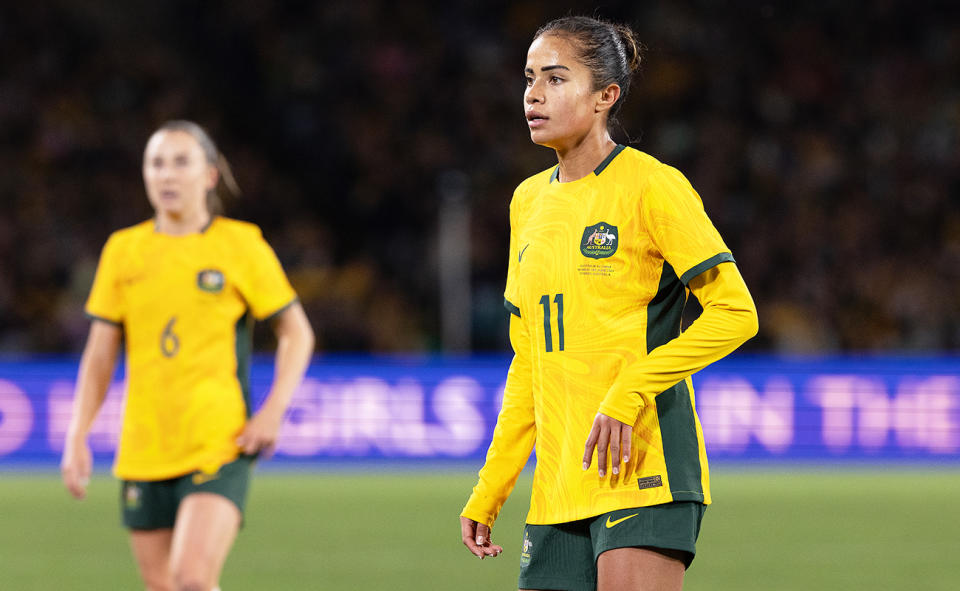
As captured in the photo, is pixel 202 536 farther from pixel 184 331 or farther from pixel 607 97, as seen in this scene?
pixel 607 97

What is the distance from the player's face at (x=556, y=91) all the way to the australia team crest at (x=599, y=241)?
0.78 feet

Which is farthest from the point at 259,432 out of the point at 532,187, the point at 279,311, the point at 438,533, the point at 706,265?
the point at 438,533

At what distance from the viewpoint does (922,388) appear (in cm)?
1295

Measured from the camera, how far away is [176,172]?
16.2ft

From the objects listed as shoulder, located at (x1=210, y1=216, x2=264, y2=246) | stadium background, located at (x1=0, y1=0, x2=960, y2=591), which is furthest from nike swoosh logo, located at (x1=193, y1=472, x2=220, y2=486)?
stadium background, located at (x1=0, y1=0, x2=960, y2=591)

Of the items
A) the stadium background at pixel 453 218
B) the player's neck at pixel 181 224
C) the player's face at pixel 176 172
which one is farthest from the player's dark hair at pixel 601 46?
the stadium background at pixel 453 218

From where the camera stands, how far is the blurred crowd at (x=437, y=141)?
15.4m

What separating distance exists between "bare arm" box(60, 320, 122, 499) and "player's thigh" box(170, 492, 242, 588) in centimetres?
47

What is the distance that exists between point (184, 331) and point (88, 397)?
0.45 metres

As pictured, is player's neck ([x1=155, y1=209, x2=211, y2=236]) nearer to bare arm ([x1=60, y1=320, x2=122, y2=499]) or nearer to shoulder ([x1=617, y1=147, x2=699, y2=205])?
bare arm ([x1=60, y1=320, x2=122, y2=499])

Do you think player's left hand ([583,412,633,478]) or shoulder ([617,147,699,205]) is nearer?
player's left hand ([583,412,633,478])

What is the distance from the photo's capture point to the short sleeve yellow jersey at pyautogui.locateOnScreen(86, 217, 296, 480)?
4805 millimetres

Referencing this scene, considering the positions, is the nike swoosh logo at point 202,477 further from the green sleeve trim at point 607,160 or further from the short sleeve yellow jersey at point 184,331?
the green sleeve trim at point 607,160

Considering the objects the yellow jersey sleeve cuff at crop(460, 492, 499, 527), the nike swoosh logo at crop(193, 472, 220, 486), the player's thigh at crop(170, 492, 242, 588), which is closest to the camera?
the yellow jersey sleeve cuff at crop(460, 492, 499, 527)
